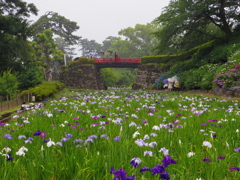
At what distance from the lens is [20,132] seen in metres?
3.20

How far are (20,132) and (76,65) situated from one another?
107ft

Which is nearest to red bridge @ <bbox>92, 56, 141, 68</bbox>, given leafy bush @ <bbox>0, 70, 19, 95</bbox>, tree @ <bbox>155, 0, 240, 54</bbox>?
tree @ <bbox>155, 0, 240, 54</bbox>

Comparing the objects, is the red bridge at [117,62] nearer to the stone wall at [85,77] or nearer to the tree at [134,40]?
the stone wall at [85,77]

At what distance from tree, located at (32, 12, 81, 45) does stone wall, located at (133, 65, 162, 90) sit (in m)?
21.5

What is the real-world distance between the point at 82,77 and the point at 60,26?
68.3 feet

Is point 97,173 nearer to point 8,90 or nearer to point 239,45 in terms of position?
point 8,90

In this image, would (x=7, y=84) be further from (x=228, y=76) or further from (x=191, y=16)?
(x=191, y=16)

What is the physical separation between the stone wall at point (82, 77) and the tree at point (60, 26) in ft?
48.6

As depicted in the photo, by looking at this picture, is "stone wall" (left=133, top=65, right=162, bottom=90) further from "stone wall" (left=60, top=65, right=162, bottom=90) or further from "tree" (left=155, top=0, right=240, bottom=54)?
"tree" (left=155, top=0, right=240, bottom=54)

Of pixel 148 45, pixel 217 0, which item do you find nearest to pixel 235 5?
pixel 217 0

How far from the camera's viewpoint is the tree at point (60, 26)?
149 feet

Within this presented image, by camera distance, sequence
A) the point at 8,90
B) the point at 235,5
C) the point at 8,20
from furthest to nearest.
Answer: the point at 235,5 < the point at 8,20 < the point at 8,90

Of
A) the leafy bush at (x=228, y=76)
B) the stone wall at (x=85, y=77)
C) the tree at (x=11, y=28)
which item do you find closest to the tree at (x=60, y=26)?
the stone wall at (x=85, y=77)

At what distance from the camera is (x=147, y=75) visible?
32000 mm
